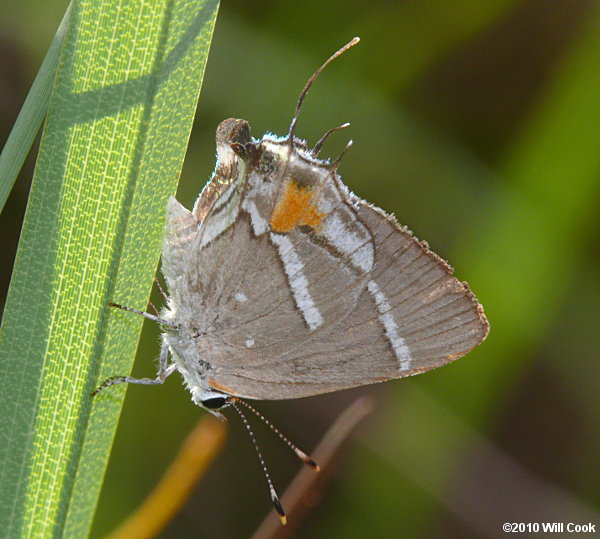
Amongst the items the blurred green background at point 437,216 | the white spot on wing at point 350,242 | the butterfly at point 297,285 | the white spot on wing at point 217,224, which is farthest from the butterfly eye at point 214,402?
Result: the blurred green background at point 437,216

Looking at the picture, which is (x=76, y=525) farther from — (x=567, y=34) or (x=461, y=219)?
(x=567, y=34)

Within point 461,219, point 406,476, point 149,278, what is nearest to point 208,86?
point 461,219

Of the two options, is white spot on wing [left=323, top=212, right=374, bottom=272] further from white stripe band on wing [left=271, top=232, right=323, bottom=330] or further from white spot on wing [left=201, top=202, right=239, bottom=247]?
white spot on wing [left=201, top=202, right=239, bottom=247]

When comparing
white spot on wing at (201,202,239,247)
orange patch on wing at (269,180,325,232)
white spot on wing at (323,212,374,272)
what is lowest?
white spot on wing at (323,212,374,272)

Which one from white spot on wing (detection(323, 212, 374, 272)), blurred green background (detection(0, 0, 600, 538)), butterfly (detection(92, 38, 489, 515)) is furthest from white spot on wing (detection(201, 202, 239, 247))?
blurred green background (detection(0, 0, 600, 538))

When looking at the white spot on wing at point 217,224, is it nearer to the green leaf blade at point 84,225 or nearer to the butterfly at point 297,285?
the butterfly at point 297,285

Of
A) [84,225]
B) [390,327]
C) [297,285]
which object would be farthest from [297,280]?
[84,225]
